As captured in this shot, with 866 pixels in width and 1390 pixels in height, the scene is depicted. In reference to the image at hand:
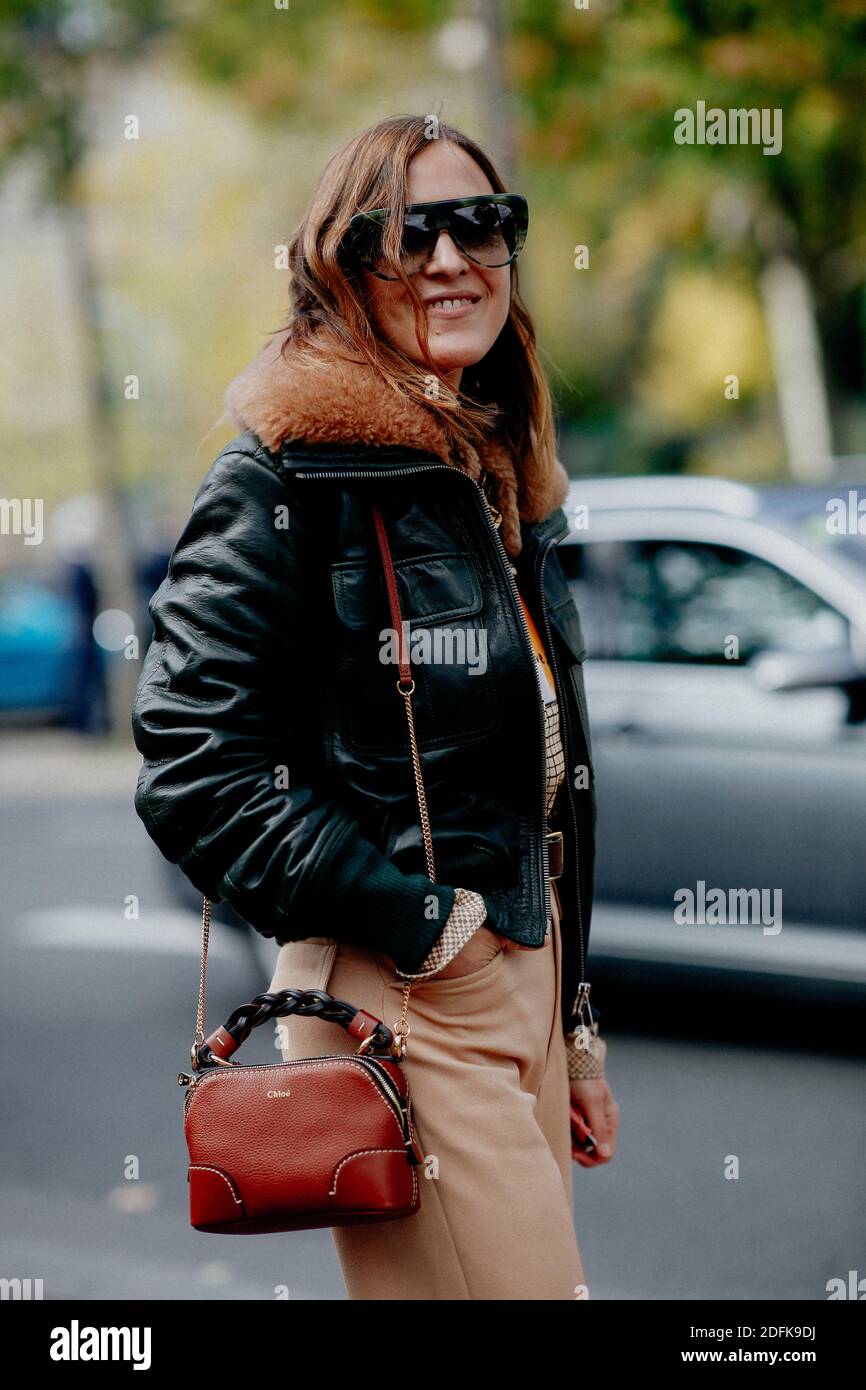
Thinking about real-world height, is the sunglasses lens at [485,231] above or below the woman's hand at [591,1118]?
above

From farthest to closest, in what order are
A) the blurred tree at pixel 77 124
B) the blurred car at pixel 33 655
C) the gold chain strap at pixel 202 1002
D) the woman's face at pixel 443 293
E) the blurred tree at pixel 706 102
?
the blurred car at pixel 33 655, the blurred tree at pixel 77 124, the blurred tree at pixel 706 102, the woman's face at pixel 443 293, the gold chain strap at pixel 202 1002

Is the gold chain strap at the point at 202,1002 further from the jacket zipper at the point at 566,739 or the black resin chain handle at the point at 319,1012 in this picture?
the jacket zipper at the point at 566,739

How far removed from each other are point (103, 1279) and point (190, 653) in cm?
244

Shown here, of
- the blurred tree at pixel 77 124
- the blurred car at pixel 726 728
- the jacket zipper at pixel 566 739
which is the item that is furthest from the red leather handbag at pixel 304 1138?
the blurred tree at pixel 77 124

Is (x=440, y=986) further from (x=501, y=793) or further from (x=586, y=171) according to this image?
(x=586, y=171)

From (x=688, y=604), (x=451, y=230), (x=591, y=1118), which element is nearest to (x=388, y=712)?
(x=451, y=230)

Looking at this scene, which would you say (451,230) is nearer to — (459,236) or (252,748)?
(459,236)

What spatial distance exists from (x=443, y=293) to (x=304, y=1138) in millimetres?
1141

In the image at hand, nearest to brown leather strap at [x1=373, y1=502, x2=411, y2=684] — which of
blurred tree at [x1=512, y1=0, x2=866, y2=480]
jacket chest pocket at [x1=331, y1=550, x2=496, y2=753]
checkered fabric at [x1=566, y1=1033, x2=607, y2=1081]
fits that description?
jacket chest pocket at [x1=331, y1=550, x2=496, y2=753]

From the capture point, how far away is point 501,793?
222cm

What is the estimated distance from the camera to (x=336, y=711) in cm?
216

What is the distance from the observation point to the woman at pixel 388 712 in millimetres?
2080
